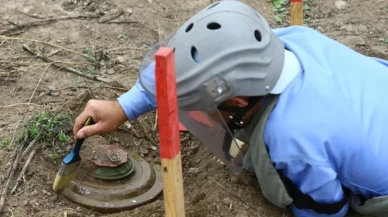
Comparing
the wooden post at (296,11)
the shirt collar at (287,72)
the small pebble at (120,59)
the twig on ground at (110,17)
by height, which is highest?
the shirt collar at (287,72)

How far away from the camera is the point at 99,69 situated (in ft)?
11.6

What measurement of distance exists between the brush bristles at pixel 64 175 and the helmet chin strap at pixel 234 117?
692 mm

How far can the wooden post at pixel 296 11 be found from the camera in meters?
3.09

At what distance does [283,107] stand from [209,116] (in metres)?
0.26

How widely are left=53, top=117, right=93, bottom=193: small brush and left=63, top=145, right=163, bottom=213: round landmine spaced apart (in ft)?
0.21

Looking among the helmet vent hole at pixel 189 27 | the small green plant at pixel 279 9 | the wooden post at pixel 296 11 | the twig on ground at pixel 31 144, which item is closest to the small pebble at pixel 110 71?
the twig on ground at pixel 31 144

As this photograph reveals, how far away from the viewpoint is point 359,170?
2326mm

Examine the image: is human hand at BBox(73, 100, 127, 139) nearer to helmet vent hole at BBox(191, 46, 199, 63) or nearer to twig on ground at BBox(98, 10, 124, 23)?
helmet vent hole at BBox(191, 46, 199, 63)

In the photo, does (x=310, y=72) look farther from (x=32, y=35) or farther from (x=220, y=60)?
(x=32, y=35)

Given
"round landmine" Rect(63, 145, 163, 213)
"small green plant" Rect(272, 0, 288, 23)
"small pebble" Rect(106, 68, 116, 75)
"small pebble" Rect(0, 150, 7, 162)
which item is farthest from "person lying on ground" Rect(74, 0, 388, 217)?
"small green plant" Rect(272, 0, 288, 23)

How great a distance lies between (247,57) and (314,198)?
25.3 inches

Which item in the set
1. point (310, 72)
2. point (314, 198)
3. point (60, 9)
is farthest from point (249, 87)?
point (60, 9)

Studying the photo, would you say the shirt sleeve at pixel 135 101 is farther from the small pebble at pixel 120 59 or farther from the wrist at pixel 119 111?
the small pebble at pixel 120 59

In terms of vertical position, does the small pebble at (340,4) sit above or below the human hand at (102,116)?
below
